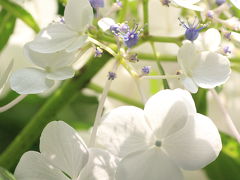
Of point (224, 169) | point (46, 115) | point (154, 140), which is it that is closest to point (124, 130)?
point (154, 140)

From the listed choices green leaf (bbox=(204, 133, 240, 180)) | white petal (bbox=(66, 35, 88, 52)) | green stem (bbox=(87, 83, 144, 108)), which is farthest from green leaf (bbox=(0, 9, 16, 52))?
green leaf (bbox=(204, 133, 240, 180))

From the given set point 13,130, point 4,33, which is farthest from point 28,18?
point 13,130

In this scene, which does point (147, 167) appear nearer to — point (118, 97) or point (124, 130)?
point (124, 130)

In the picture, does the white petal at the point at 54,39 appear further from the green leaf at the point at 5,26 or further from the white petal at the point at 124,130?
the green leaf at the point at 5,26

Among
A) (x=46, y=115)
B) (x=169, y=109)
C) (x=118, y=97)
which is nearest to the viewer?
(x=169, y=109)

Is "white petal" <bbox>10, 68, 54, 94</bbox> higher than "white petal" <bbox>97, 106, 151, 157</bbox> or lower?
higher

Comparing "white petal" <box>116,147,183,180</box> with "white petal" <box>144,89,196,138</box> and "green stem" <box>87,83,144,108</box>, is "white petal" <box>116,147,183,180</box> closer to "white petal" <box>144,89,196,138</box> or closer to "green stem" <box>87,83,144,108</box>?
"white petal" <box>144,89,196,138</box>

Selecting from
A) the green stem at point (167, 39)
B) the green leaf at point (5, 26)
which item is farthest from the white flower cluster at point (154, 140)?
the green leaf at point (5, 26)
